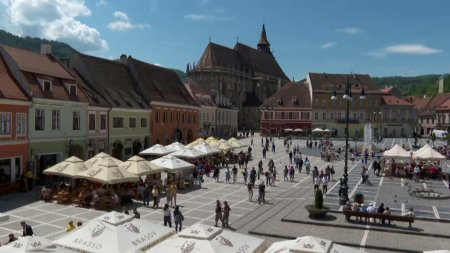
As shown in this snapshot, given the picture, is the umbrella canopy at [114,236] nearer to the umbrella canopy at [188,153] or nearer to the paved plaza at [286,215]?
the paved plaza at [286,215]

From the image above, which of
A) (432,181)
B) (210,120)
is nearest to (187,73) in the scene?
(210,120)

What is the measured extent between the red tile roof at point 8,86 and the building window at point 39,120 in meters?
1.80

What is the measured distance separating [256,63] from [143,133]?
8142cm

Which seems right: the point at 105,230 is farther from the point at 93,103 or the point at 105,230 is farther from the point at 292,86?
the point at 292,86

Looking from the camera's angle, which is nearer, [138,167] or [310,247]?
[310,247]

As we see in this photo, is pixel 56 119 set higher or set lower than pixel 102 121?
higher

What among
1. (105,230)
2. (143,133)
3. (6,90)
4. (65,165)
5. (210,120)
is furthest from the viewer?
(210,120)

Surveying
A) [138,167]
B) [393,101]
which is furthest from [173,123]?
[393,101]

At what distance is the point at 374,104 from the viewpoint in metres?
98.8

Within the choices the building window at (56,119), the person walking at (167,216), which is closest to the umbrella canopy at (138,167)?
the person walking at (167,216)

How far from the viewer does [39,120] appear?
3359cm

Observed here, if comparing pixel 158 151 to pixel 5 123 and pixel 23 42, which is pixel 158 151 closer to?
pixel 5 123

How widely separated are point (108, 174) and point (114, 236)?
42.5 feet

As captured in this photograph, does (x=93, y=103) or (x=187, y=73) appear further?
(x=187, y=73)
